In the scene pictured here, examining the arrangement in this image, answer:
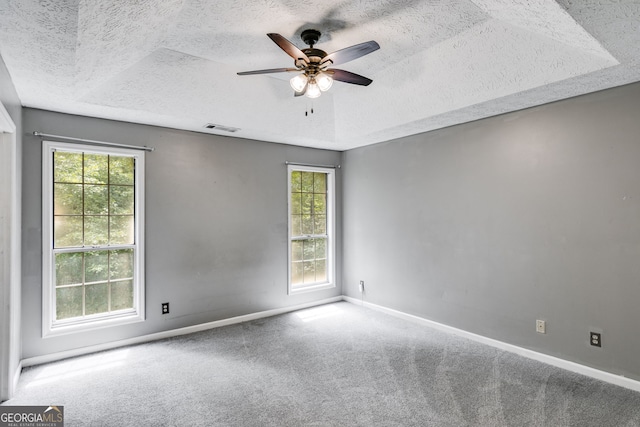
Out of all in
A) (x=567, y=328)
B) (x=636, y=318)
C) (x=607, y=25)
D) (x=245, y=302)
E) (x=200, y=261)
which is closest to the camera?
(x=607, y=25)

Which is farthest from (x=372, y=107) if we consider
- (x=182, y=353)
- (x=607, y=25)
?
(x=182, y=353)

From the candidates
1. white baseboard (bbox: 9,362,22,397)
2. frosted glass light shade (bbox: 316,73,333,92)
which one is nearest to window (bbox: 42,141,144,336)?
white baseboard (bbox: 9,362,22,397)

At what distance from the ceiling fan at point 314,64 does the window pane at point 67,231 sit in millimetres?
2291

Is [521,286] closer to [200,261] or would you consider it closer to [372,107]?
[372,107]

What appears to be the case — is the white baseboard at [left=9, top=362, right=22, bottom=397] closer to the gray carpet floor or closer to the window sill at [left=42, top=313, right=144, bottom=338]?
the gray carpet floor

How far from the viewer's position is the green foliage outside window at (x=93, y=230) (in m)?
3.25

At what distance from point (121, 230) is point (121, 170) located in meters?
0.63

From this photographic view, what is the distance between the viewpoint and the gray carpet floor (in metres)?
2.27

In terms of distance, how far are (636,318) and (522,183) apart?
1.36 metres

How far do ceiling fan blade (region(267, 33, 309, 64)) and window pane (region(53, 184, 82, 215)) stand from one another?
257cm

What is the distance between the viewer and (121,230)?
3.56 m

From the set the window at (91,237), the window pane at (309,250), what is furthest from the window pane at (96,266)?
the window pane at (309,250)

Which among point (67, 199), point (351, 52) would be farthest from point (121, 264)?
point (351, 52)

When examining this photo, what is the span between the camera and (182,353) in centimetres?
332
